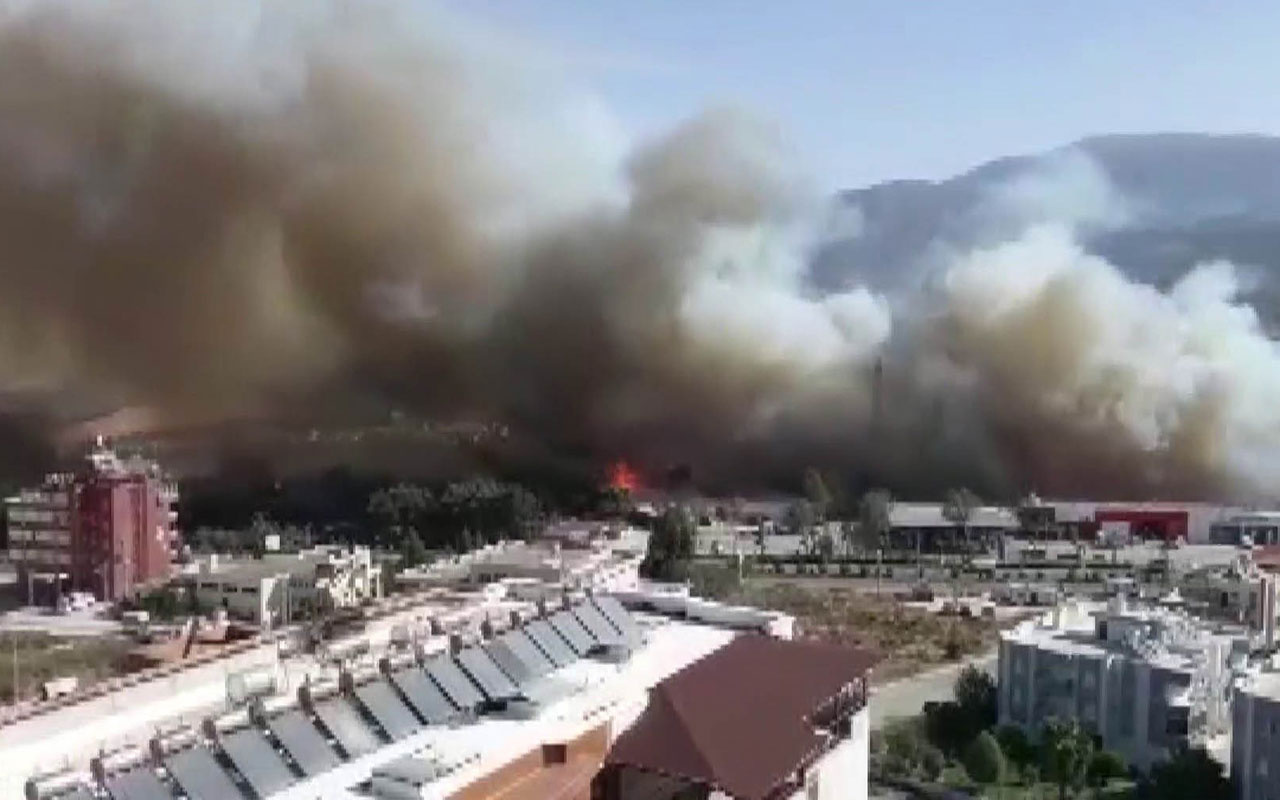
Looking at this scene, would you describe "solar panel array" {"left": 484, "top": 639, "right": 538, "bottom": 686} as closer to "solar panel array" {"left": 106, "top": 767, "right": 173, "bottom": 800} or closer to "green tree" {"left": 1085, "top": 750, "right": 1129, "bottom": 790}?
"solar panel array" {"left": 106, "top": 767, "right": 173, "bottom": 800}

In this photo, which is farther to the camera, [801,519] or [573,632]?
[801,519]

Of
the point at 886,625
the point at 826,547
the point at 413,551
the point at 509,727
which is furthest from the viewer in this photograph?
the point at 826,547

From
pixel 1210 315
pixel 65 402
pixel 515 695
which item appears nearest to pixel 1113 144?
pixel 1210 315

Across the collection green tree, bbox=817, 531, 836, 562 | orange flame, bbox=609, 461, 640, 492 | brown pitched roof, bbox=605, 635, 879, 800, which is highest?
brown pitched roof, bbox=605, 635, 879, 800

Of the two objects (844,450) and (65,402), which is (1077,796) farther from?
(65,402)

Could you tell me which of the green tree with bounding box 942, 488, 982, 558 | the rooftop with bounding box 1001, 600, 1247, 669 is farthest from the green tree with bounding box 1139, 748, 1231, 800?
the green tree with bounding box 942, 488, 982, 558

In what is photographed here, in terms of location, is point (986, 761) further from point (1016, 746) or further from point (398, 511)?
point (398, 511)

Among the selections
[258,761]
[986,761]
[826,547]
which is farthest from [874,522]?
[258,761]
